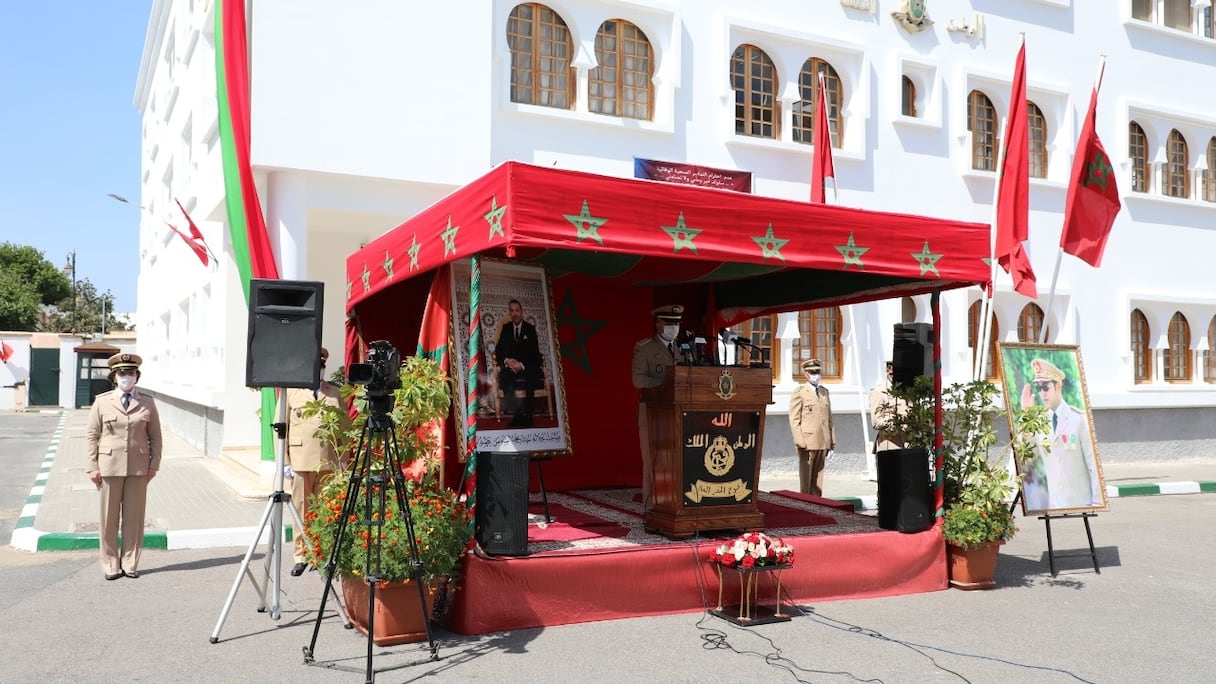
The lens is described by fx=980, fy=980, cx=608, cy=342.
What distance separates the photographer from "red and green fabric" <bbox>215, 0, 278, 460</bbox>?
11.4 metres

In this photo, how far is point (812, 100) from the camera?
52.3 feet

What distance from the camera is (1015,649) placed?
5879 mm

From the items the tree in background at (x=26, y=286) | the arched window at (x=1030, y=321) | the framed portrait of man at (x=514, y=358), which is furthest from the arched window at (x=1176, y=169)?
the tree in background at (x=26, y=286)

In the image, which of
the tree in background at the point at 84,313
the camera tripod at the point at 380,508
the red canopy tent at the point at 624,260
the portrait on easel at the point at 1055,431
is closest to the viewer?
the camera tripod at the point at 380,508

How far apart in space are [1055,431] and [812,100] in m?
8.89

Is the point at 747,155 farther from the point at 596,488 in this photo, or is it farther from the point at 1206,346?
the point at 1206,346

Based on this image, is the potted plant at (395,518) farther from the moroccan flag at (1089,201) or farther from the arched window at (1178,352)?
the arched window at (1178,352)

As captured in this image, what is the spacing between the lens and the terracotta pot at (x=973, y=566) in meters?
7.46

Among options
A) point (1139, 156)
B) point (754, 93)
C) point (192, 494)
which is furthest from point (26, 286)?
point (1139, 156)

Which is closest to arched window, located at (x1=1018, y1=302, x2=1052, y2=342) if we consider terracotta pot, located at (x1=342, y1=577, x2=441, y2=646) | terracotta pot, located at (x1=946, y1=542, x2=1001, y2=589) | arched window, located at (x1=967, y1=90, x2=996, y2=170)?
arched window, located at (x1=967, y1=90, x2=996, y2=170)

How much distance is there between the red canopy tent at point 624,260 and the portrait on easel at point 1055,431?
1.30 m

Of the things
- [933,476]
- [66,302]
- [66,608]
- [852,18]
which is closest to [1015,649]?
[933,476]

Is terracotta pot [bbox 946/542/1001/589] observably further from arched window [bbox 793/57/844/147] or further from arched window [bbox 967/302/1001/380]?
arched window [bbox 967/302/1001/380]

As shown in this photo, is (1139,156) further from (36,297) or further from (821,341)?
(36,297)
